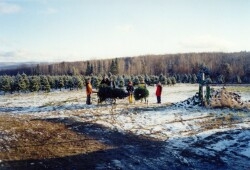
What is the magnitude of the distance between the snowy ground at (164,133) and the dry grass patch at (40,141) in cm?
62

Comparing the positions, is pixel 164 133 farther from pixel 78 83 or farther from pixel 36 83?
pixel 78 83

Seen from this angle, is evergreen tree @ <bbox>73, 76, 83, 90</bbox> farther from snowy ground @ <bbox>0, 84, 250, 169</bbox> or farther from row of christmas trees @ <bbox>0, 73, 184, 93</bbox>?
snowy ground @ <bbox>0, 84, 250, 169</bbox>

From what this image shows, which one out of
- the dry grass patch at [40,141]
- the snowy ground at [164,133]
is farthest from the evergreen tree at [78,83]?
the dry grass patch at [40,141]

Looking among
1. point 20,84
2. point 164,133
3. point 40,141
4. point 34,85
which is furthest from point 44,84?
point 40,141

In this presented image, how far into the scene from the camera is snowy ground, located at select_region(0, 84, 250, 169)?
10961 mm

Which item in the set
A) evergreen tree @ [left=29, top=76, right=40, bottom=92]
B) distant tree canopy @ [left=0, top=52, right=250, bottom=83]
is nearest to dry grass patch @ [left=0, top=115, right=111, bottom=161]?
evergreen tree @ [left=29, top=76, right=40, bottom=92]

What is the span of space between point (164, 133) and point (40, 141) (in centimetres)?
499

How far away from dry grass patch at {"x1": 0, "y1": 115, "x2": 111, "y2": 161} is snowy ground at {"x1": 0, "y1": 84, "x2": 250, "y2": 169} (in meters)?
0.62

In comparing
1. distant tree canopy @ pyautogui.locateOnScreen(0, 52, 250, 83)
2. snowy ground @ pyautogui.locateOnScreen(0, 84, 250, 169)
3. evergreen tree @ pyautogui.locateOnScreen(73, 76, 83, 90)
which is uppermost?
distant tree canopy @ pyautogui.locateOnScreen(0, 52, 250, 83)

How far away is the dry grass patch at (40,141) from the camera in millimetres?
11258

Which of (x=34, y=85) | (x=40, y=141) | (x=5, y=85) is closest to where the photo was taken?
(x=40, y=141)

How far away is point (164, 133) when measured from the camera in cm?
1484

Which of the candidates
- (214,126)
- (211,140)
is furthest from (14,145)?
(214,126)

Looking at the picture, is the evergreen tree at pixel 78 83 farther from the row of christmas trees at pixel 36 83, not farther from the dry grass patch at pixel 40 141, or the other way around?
the dry grass patch at pixel 40 141
